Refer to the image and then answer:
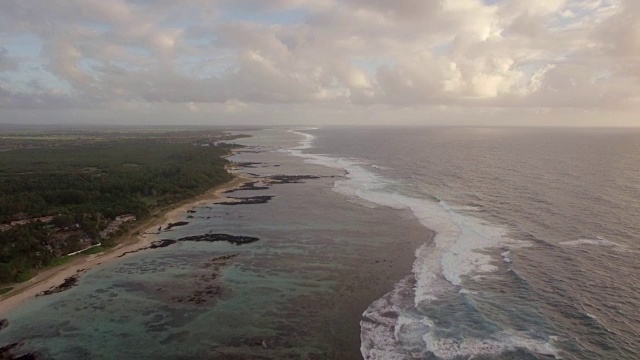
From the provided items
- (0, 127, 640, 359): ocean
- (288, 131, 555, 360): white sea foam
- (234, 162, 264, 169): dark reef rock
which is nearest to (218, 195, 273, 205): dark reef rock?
(0, 127, 640, 359): ocean

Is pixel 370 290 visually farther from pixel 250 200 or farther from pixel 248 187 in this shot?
pixel 248 187

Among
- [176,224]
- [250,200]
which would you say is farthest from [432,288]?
[250,200]

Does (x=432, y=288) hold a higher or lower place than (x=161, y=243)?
lower

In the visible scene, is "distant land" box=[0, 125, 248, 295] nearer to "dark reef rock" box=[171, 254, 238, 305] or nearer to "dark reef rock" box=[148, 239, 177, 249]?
"dark reef rock" box=[148, 239, 177, 249]

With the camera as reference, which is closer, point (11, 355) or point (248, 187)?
point (11, 355)

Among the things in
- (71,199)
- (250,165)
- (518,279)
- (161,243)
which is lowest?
(161,243)
